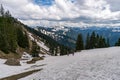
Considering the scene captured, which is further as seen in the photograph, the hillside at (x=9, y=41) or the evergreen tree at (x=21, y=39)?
the evergreen tree at (x=21, y=39)

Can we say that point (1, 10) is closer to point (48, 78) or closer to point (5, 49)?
point (5, 49)

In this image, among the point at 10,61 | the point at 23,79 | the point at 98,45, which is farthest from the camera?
the point at 98,45

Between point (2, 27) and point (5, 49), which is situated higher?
point (2, 27)

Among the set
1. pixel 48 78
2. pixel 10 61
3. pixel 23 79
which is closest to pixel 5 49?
pixel 10 61

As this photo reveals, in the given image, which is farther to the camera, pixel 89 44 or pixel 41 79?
pixel 89 44

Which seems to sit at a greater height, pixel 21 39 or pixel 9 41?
pixel 9 41

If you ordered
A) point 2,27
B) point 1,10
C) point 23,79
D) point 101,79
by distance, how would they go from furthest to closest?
1. point 1,10
2. point 2,27
3. point 23,79
4. point 101,79

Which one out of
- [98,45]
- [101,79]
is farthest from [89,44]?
[101,79]

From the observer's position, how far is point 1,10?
5655 inches

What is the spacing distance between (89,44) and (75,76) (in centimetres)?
8502

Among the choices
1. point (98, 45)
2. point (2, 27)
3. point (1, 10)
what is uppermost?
Result: point (1, 10)

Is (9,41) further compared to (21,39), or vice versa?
(21,39)

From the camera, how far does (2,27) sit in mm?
96188

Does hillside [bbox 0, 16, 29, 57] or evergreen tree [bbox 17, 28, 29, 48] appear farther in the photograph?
evergreen tree [bbox 17, 28, 29, 48]
